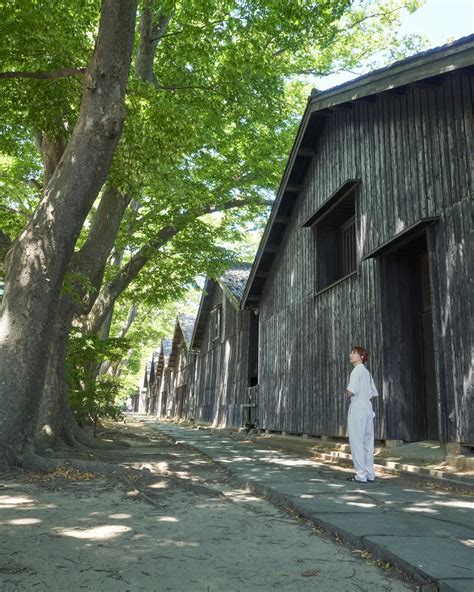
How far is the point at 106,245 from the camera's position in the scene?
9.48m

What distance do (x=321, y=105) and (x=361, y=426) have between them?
696cm

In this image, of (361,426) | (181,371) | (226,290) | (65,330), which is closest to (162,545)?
(361,426)

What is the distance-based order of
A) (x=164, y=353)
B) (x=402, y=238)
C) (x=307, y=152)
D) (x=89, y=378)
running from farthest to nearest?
(x=164, y=353) → (x=307, y=152) → (x=89, y=378) → (x=402, y=238)

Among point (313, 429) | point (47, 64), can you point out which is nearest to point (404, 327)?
point (313, 429)

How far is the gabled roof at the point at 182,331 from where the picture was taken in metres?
30.9

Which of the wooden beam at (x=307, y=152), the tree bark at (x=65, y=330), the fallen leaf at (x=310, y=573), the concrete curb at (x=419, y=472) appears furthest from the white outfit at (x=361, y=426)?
the wooden beam at (x=307, y=152)

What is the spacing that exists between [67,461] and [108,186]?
5.69 meters

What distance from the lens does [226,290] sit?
1977cm

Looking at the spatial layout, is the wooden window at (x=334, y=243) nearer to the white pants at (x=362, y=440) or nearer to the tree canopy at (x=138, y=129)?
the tree canopy at (x=138, y=129)

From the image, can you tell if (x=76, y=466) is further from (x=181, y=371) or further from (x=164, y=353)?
(x=164, y=353)

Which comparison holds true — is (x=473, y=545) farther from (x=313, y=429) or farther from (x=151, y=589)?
(x=313, y=429)

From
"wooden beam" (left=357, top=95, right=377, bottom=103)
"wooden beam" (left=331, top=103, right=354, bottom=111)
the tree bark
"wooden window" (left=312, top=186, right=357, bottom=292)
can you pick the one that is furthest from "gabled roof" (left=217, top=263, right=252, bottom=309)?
"wooden beam" (left=357, top=95, right=377, bottom=103)

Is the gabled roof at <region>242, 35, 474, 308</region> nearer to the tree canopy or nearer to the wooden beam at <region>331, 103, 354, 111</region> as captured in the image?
the wooden beam at <region>331, 103, 354, 111</region>

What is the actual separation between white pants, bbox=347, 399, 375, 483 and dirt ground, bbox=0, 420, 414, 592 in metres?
1.57
